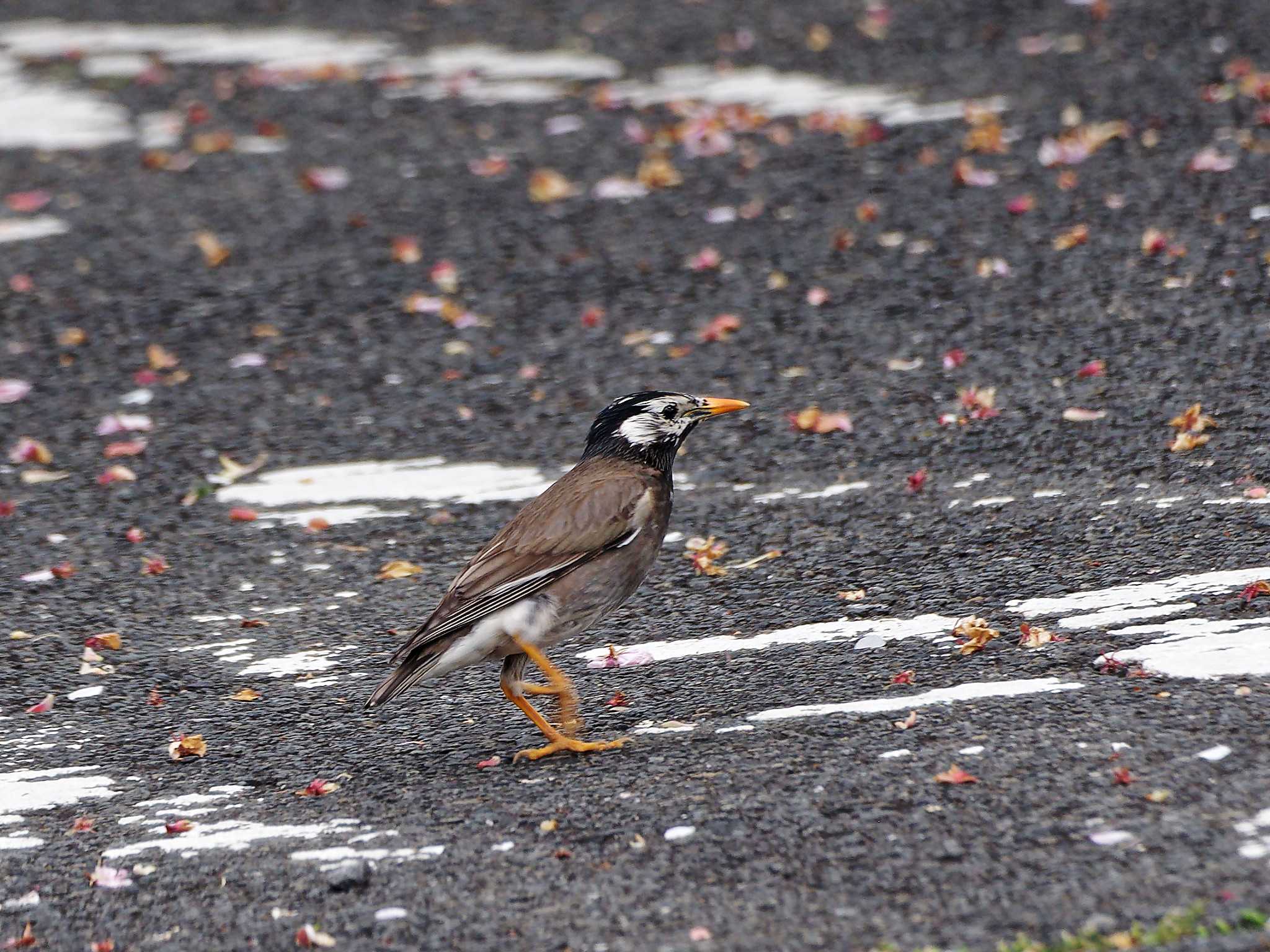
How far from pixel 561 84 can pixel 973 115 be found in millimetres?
3793

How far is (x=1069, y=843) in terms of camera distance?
4.79 m

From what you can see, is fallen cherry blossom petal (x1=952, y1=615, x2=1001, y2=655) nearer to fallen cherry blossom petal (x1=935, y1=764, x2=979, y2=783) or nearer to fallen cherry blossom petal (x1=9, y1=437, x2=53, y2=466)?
fallen cherry blossom petal (x1=935, y1=764, x2=979, y2=783)

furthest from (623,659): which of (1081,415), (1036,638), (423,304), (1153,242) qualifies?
(1153,242)

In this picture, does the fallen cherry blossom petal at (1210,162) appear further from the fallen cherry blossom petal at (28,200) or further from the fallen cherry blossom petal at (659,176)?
the fallen cherry blossom petal at (28,200)

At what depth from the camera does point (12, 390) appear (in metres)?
10.4

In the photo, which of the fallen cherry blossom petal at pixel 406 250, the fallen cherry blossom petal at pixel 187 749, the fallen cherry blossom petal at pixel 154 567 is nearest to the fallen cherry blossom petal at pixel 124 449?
the fallen cherry blossom petal at pixel 154 567

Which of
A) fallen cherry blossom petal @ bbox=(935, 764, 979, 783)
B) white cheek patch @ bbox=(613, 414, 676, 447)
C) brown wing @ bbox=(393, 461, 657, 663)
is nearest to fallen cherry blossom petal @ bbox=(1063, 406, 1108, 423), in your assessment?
white cheek patch @ bbox=(613, 414, 676, 447)

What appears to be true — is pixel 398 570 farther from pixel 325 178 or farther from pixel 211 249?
pixel 325 178

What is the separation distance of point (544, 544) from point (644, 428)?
29.8 inches

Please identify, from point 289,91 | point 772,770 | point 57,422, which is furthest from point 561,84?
point 772,770

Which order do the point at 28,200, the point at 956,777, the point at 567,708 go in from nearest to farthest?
the point at 956,777 → the point at 567,708 → the point at 28,200

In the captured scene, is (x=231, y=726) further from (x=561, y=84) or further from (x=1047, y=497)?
(x=561, y=84)

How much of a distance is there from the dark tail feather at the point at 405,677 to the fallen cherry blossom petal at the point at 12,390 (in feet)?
16.8

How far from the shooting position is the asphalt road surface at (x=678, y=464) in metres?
5.08
